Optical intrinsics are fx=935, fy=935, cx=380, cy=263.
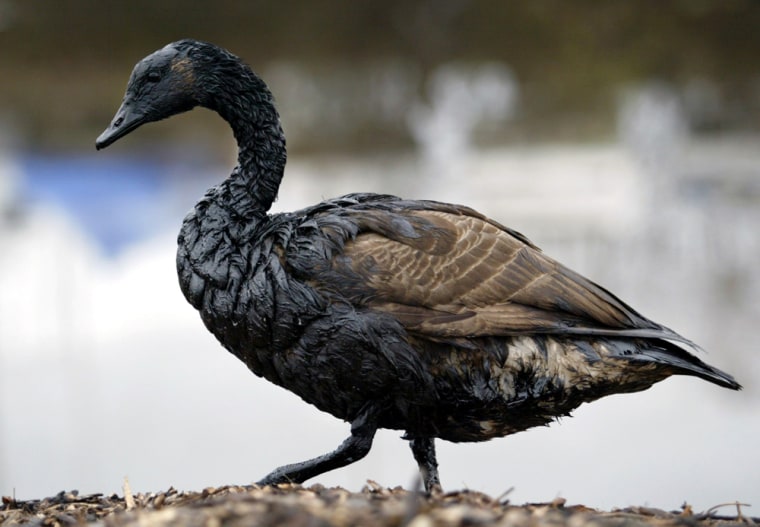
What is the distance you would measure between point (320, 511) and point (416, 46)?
4.37 meters

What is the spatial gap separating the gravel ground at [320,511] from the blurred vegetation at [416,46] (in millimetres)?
3441

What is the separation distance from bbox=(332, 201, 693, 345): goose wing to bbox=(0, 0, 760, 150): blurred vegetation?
10.5 ft

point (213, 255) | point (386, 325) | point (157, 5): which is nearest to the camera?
point (386, 325)

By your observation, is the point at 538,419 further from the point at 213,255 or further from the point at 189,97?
the point at 189,97

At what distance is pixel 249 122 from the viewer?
271 centimetres

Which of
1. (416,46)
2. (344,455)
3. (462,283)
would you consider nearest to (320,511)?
(344,455)

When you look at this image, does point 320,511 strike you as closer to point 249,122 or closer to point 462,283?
point 462,283

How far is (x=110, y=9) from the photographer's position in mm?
5641

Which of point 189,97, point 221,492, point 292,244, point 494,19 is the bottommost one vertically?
point 221,492

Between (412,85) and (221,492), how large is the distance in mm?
3800

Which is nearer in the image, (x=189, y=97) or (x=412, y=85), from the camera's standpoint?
(x=189, y=97)

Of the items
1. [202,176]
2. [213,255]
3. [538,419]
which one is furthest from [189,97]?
[202,176]

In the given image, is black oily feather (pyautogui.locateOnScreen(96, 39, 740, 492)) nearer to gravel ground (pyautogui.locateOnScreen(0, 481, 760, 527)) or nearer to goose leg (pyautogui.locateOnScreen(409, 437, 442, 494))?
goose leg (pyautogui.locateOnScreen(409, 437, 442, 494))

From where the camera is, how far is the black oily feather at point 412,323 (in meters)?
2.41
